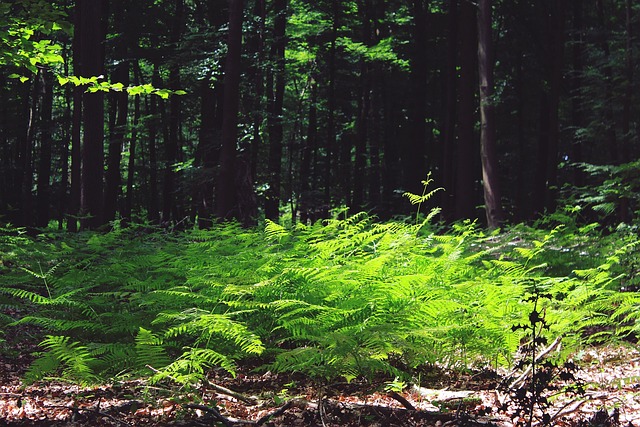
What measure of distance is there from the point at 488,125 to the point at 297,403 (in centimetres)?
983

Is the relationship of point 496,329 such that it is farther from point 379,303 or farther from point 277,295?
point 277,295

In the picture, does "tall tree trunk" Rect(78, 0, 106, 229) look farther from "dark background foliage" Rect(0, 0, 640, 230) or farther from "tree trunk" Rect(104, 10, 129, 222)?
"tree trunk" Rect(104, 10, 129, 222)

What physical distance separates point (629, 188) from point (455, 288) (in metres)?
5.22

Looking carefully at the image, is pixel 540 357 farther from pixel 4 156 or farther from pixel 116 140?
pixel 4 156

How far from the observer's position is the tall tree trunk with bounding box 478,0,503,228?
1184 cm

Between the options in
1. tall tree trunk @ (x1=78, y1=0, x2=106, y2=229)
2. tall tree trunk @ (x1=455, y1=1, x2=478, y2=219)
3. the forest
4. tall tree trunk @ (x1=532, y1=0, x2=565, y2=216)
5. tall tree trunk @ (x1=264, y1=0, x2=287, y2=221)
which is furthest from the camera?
tall tree trunk @ (x1=532, y1=0, x2=565, y2=216)

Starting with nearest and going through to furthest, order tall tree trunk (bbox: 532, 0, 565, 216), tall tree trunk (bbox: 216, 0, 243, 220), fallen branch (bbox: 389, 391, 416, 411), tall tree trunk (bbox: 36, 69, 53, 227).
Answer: fallen branch (bbox: 389, 391, 416, 411)
tall tree trunk (bbox: 216, 0, 243, 220)
tall tree trunk (bbox: 532, 0, 565, 216)
tall tree trunk (bbox: 36, 69, 53, 227)

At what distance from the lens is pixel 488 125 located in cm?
1191

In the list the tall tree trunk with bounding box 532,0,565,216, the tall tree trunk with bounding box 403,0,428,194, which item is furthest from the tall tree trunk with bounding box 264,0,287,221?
the tall tree trunk with bounding box 532,0,565,216

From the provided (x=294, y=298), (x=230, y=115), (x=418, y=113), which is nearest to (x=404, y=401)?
(x=294, y=298)

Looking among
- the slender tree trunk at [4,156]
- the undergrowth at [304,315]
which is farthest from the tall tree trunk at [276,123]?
the slender tree trunk at [4,156]

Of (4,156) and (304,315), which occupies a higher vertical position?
(4,156)

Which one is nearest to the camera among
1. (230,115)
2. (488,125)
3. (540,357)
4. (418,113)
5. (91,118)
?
(540,357)

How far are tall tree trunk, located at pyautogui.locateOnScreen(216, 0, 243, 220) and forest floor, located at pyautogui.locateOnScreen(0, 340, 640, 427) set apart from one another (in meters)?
8.25
